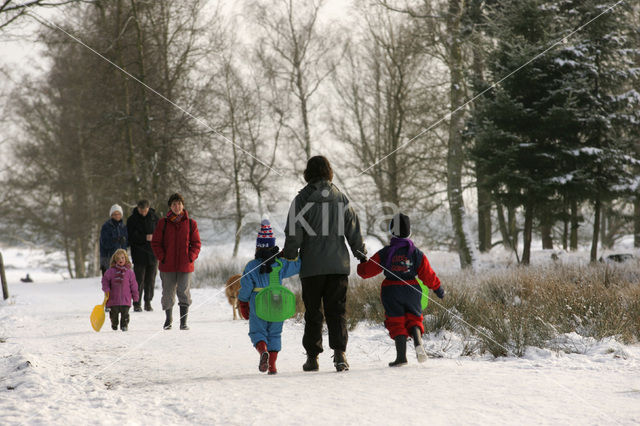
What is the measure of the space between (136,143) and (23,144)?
12644mm

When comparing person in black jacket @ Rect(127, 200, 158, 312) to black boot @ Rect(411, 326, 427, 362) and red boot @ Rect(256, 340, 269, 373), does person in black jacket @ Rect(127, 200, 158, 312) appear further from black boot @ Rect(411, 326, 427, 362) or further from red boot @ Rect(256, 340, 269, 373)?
black boot @ Rect(411, 326, 427, 362)

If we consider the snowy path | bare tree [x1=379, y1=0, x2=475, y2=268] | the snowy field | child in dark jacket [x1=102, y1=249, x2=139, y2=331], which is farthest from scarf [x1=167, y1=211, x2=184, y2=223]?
bare tree [x1=379, y1=0, x2=475, y2=268]

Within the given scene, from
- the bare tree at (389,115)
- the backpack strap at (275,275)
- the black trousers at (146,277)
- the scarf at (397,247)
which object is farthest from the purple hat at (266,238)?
the bare tree at (389,115)

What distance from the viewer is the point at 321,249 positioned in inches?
203

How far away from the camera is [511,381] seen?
4469mm

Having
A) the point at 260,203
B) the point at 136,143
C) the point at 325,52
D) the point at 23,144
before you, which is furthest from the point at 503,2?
the point at 23,144

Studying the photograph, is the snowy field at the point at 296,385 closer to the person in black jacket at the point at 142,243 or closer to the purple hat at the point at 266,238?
the purple hat at the point at 266,238

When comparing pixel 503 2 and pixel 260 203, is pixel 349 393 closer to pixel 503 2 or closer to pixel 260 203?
pixel 503 2

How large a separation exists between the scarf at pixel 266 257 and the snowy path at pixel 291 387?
937 millimetres

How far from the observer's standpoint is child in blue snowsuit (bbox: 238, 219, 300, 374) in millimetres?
5039

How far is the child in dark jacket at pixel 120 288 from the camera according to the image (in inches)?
320

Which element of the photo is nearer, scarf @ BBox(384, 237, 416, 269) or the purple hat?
the purple hat

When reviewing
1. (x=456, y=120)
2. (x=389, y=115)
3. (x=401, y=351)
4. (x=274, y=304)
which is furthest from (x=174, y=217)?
(x=389, y=115)

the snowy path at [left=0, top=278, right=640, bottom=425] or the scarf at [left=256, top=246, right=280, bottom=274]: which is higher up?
the scarf at [left=256, top=246, right=280, bottom=274]
